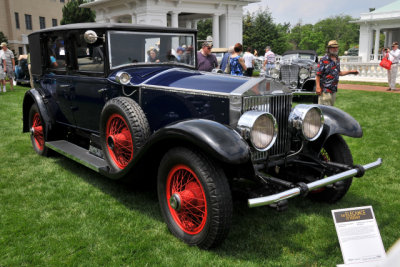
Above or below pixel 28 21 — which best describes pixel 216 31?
below

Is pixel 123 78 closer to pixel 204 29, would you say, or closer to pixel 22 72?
pixel 22 72

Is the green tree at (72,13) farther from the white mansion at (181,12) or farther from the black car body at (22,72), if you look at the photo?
the black car body at (22,72)

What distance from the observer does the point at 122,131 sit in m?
3.83

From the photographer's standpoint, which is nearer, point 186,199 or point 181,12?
point 186,199

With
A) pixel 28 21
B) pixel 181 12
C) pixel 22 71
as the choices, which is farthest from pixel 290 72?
pixel 28 21

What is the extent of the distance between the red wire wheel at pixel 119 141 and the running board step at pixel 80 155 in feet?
0.54

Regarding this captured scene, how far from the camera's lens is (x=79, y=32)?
4.46m

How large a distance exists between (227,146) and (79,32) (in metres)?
2.86

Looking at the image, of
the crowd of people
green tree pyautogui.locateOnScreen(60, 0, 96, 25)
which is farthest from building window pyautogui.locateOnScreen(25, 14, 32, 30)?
the crowd of people

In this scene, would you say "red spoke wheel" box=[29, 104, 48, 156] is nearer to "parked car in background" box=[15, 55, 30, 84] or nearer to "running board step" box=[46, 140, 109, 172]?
"running board step" box=[46, 140, 109, 172]

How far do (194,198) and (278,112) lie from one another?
1.21 metres

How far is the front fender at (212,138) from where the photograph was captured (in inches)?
102

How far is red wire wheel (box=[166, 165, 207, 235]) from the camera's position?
293cm

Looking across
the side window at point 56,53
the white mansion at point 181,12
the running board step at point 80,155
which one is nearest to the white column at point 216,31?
the white mansion at point 181,12
